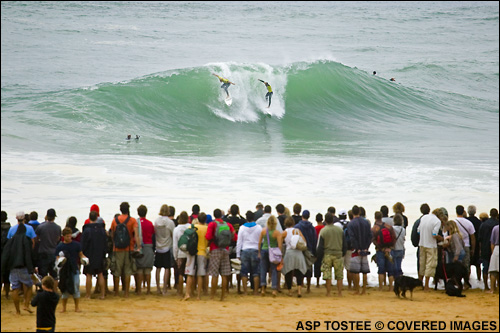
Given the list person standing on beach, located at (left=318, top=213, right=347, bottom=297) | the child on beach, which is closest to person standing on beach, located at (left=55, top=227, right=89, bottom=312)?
the child on beach

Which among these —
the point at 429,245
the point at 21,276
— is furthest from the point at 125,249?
the point at 429,245

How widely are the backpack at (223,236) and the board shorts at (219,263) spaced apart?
0.43 feet

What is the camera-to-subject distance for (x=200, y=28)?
173 feet

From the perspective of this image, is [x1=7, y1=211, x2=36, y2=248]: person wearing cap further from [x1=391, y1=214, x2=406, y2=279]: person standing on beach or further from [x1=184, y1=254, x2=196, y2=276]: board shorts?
[x1=391, y1=214, x2=406, y2=279]: person standing on beach

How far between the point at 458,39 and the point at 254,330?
52.9 metres

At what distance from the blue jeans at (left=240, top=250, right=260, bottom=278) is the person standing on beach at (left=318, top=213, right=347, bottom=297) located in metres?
0.81

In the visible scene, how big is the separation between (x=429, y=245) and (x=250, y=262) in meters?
2.35

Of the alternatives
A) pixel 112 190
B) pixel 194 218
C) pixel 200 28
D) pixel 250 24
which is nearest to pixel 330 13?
pixel 250 24

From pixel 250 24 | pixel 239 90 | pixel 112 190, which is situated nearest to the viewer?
pixel 112 190

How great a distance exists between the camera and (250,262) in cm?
843

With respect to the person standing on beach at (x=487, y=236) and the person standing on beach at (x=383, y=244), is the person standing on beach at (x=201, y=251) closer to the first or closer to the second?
the person standing on beach at (x=383, y=244)

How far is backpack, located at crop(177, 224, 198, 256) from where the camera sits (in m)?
8.04

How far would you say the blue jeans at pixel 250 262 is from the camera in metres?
8.38

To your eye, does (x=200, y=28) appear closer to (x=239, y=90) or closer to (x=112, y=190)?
(x=239, y=90)
